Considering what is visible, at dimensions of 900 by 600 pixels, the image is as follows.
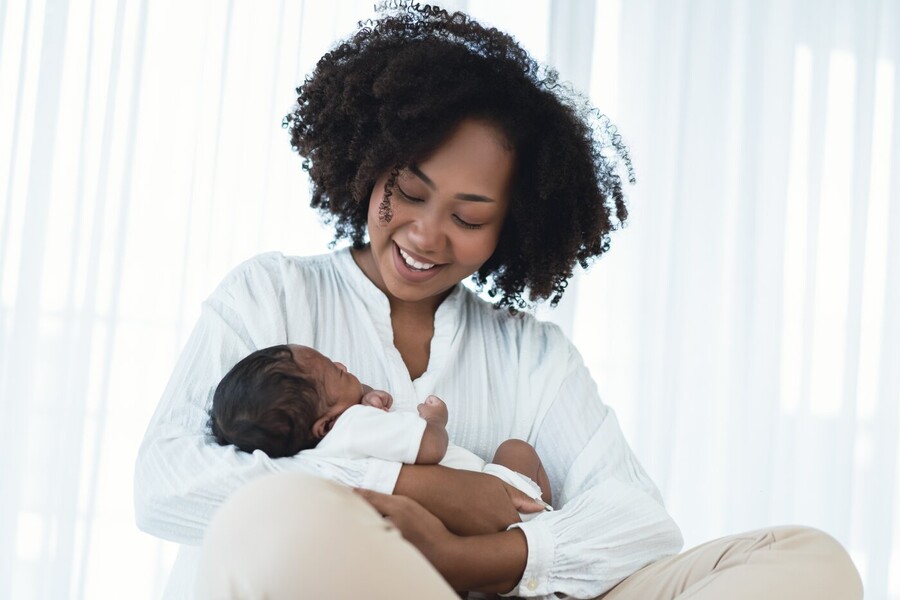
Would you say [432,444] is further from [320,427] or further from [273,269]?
[273,269]

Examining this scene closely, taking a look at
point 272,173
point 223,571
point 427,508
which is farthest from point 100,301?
point 223,571

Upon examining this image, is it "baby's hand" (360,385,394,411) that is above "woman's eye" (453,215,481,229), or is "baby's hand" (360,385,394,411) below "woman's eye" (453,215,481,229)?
below

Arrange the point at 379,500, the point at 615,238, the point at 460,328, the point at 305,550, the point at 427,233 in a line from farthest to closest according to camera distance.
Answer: the point at 615,238, the point at 460,328, the point at 427,233, the point at 379,500, the point at 305,550

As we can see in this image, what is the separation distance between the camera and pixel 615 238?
3455 millimetres

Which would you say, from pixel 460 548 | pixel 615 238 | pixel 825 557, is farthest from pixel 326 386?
pixel 615 238

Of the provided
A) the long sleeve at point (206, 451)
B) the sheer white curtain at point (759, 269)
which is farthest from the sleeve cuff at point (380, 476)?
the sheer white curtain at point (759, 269)

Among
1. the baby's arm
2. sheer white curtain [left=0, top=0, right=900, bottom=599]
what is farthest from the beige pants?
sheer white curtain [left=0, top=0, right=900, bottom=599]

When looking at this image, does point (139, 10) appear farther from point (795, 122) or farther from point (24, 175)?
point (795, 122)

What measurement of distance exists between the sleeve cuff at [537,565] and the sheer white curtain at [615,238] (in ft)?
5.31

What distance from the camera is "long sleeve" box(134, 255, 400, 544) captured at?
1.34 metres

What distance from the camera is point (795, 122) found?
146 inches

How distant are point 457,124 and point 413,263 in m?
0.26

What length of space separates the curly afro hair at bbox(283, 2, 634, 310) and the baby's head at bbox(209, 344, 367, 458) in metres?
0.35

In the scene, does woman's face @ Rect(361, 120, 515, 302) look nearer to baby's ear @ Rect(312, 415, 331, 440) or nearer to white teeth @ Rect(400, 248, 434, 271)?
white teeth @ Rect(400, 248, 434, 271)
